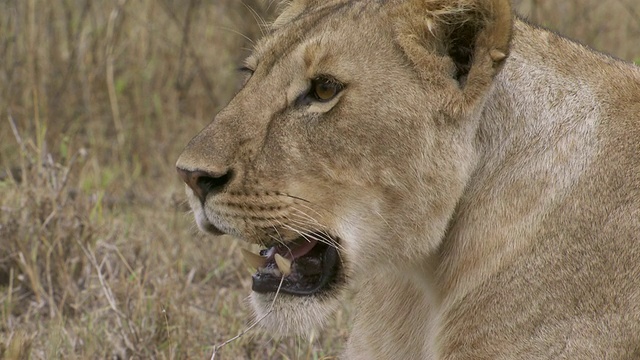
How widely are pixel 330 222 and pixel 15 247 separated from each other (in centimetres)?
185

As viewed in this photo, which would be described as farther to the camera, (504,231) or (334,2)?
(334,2)

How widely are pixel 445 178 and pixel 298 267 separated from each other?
1.38 feet

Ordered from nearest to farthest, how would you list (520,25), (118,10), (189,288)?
1. (520,25)
2. (189,288)
3. (118,10)

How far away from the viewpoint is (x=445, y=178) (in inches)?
104

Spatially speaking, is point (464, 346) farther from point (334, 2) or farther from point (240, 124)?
point (334, 2)

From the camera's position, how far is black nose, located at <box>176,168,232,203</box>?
2.60 metres

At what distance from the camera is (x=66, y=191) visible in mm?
4270

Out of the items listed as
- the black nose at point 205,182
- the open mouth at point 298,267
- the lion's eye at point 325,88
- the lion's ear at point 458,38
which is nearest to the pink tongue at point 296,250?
the open mouth at point 298,267

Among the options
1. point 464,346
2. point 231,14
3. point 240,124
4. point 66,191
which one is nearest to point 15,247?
point 66,191

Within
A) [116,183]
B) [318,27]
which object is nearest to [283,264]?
[318,27]

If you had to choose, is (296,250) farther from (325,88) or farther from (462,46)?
(462,46)

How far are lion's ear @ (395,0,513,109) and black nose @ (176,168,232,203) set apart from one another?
1.67 ft

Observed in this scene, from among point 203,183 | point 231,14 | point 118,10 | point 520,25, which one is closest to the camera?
point 203,183

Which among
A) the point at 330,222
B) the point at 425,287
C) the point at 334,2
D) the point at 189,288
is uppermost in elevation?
the point at 334,2
